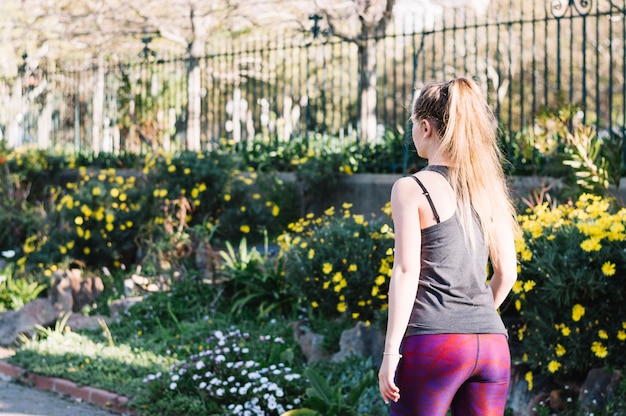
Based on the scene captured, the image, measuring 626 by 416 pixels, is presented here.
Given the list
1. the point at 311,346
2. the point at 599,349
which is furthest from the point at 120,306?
the point at 599,349

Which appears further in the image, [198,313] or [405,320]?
[198,313]

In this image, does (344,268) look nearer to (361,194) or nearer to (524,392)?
(524,392)

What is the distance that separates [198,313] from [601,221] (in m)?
3.84

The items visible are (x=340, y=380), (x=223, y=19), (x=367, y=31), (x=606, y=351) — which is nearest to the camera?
(x=606, y=351)

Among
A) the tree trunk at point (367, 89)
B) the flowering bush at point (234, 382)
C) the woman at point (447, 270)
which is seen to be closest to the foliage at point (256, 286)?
the flowering bush at point (234, 382)

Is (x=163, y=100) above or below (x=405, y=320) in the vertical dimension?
above

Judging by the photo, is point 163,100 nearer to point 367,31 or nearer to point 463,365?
point 367,31

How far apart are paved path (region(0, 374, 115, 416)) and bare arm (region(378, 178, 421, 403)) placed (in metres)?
3.69

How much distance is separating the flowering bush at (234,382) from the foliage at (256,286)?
51.2 inches

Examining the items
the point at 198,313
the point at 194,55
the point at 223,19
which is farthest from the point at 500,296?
the point at 223,19

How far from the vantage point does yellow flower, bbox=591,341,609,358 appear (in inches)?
189

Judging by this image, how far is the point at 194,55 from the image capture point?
12.3m

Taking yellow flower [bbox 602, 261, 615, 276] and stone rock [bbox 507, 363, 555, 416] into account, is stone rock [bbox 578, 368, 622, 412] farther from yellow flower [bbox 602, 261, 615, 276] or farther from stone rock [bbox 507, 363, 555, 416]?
yellow flower [bbox 602, 261, 615, 276]

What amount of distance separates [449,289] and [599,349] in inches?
90.2
